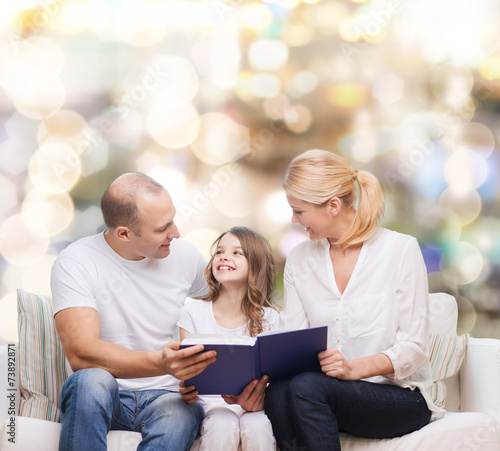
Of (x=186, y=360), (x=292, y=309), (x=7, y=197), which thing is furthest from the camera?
(x=7, y=197)

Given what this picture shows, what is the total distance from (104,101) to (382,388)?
155 centimetres

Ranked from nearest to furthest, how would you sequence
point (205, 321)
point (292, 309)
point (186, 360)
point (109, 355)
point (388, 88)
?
point (186, 360) → point (109, 355) → point (292, 309) → point (205, 321) → point (388, 88)

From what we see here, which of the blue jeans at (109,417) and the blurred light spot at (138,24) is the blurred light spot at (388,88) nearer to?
the blurred light spot at (138,24)

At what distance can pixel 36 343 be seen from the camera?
1.51 meters

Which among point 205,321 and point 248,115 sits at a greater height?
point 248,115

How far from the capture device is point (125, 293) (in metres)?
1.47

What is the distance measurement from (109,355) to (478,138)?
1.69m

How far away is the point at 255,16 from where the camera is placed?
2.30 m

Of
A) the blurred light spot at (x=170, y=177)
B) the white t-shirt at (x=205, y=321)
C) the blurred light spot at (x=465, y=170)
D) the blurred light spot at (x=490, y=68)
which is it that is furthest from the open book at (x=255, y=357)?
the blurred light spot at (x=490, y=68)

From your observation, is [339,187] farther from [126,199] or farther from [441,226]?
[441,226]

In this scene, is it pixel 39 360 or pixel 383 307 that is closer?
pixel 383 307

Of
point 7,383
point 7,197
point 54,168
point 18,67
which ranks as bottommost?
point 7,383

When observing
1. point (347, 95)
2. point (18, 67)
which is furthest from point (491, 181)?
point (18, 67)

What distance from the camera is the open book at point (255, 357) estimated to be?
1104 millimetres
